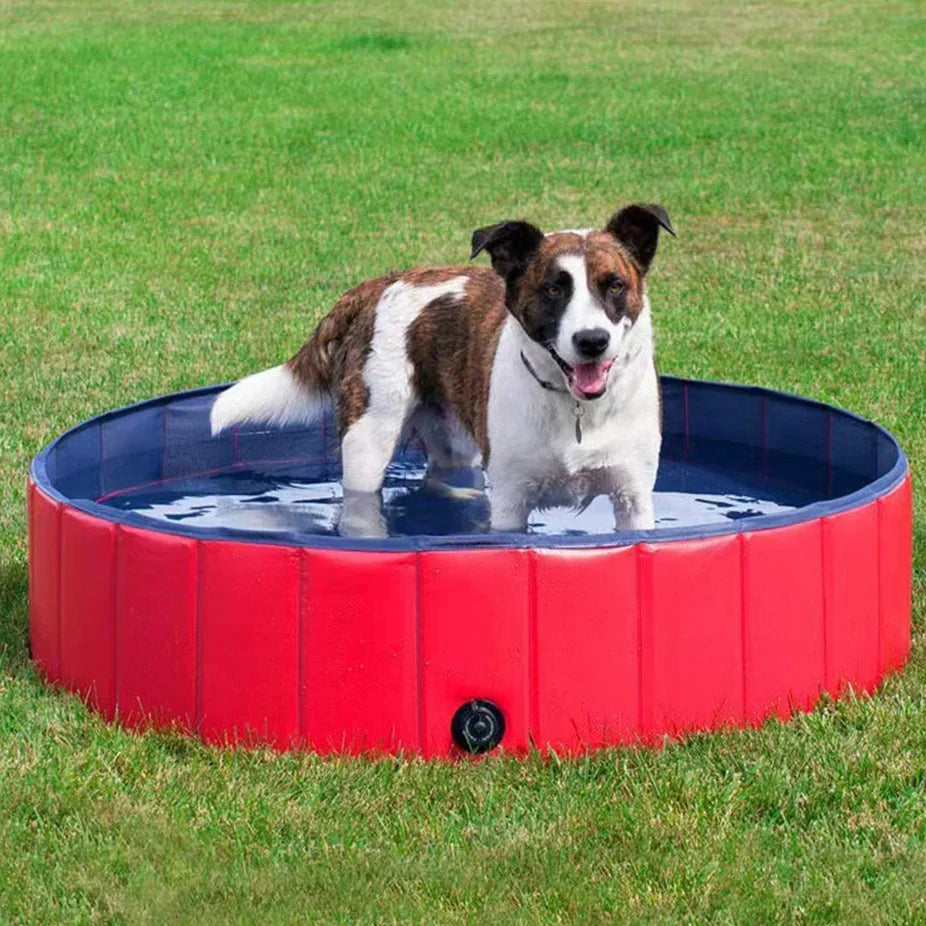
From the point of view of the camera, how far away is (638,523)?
6230 mm

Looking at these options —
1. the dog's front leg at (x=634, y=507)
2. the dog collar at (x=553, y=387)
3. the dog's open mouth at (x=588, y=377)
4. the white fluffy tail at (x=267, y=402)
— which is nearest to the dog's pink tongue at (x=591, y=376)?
the dog's open mouth at (x=588, y=377)

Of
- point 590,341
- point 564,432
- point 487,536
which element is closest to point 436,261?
point 564,432

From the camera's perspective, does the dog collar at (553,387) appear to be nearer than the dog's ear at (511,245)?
No

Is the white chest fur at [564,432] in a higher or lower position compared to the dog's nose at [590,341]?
lower

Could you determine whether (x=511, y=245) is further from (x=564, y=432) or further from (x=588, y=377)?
(x=564, y=432)

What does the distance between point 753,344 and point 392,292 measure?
4.18m

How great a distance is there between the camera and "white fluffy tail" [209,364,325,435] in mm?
7172

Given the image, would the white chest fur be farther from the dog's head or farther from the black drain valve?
the black drain valve

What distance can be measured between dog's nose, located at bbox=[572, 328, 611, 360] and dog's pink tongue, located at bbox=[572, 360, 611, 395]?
0.11 metres

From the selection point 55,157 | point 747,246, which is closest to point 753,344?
point 747,246

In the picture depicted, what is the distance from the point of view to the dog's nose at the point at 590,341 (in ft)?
18.2

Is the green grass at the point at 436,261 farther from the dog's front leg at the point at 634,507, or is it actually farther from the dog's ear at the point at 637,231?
the dog's ear at the point at 637,231

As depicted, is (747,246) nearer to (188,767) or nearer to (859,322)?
(859,322)

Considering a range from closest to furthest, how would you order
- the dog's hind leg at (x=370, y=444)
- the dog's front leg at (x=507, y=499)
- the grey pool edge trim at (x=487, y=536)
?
the grey pool edge trim at (x=487, y=536) < the dog's front leg at (x=507, y=499) < the dog's hind leg at (x=370, y=444)
